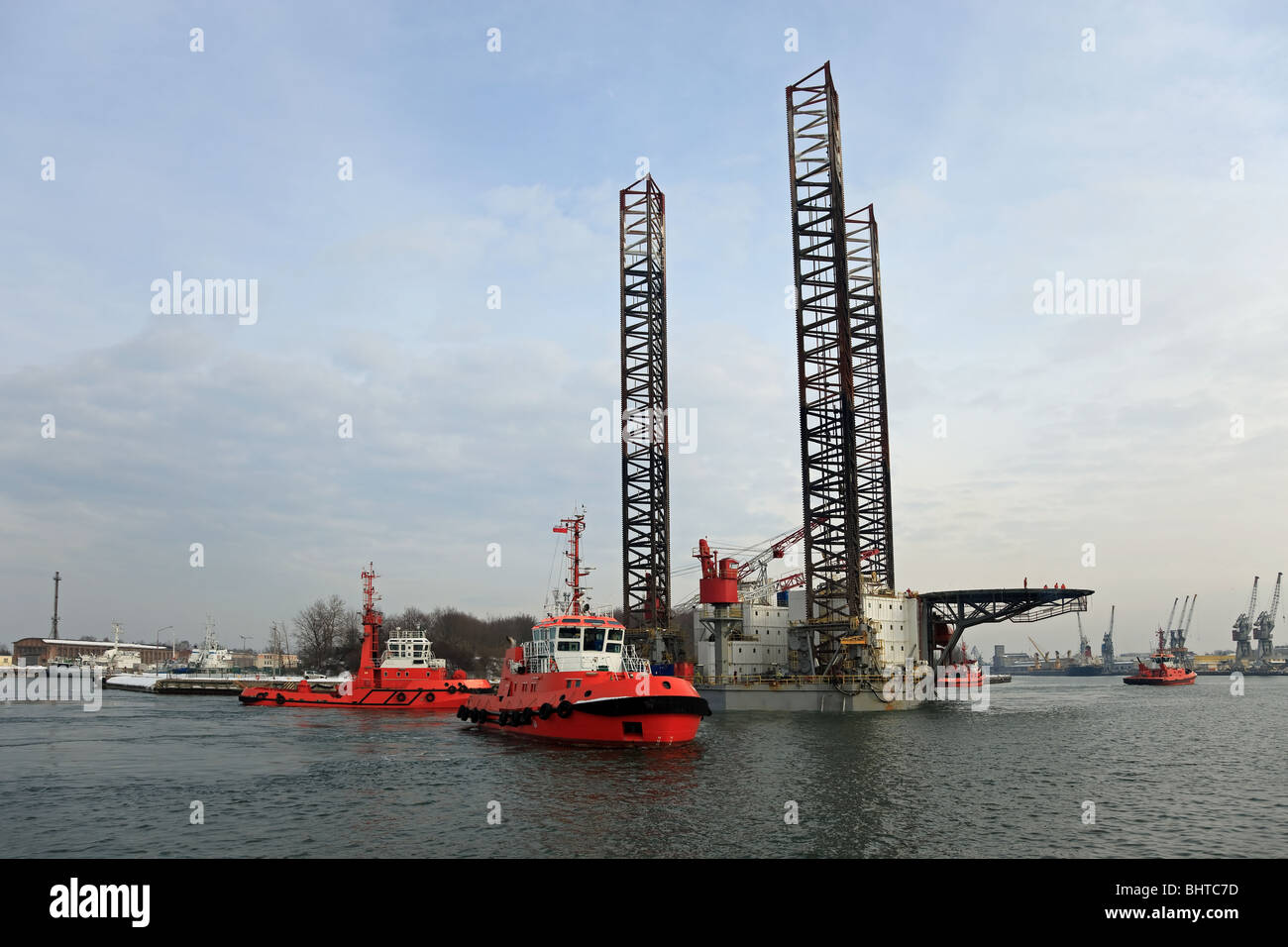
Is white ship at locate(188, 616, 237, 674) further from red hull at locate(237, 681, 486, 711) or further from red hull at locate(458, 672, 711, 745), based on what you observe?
red hull at locate(458, 672, 711, 745)

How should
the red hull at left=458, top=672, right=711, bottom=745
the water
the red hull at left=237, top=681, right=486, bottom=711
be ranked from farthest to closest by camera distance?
the red hull at left=237, top=681, right=486, bottom=711, the red hull at left=458, top=672, right=711, bottom=745, the water

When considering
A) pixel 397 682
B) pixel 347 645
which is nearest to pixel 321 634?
pixel 347 645

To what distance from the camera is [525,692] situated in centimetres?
5047

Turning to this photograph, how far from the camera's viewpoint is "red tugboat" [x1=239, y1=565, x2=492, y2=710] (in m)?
76.4

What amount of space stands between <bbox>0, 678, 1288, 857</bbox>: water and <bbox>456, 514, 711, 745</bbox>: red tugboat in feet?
3.63

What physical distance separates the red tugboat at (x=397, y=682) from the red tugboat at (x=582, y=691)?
22153 millimetres

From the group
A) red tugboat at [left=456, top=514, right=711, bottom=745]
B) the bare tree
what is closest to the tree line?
the bare tree

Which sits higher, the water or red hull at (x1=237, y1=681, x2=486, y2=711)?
the water

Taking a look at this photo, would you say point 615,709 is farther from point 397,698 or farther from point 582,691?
point 397,698

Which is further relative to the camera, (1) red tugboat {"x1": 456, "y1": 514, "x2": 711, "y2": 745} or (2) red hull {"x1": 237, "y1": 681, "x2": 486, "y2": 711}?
(2) red hull {"x1": 237, "y1": 681, "x2": 486, "y2": 711}

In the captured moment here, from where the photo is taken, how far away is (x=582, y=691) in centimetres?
4434

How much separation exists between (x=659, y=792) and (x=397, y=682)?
52.0 meters
